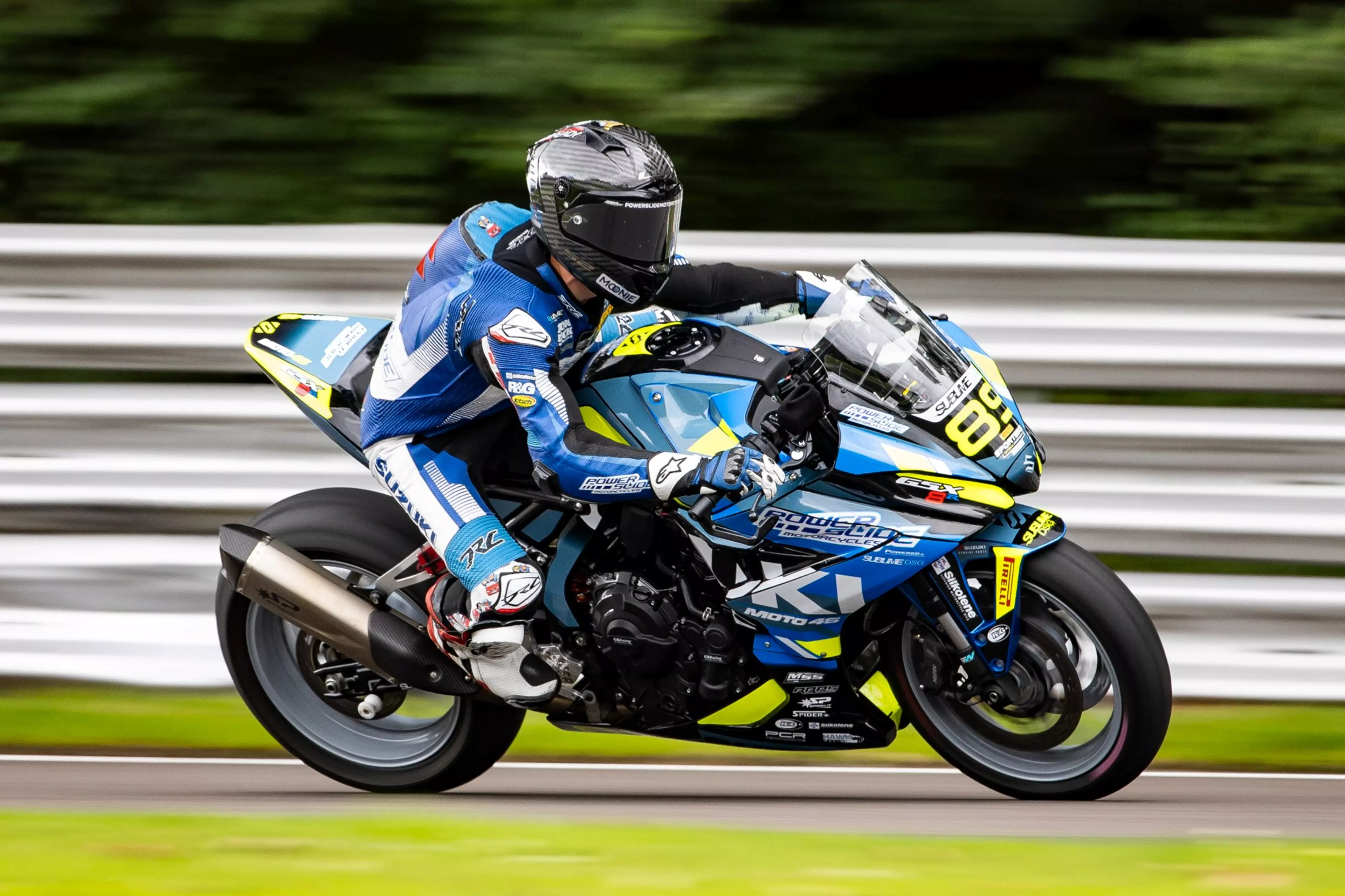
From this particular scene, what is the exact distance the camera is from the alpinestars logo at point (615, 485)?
3992mm

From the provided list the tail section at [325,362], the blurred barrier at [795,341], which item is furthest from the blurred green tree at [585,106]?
the tail section at [325,362]

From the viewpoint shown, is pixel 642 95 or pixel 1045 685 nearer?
pixel 1045 685

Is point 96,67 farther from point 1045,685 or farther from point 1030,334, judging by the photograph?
point 1045,685

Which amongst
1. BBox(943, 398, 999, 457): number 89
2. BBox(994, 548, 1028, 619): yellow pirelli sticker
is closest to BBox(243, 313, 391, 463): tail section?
BBox(943, 398, 999, 457): number 89

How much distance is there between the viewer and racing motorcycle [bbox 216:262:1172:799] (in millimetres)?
4117

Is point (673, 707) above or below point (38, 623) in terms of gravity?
above

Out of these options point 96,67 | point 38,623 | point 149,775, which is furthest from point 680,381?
point 96,67

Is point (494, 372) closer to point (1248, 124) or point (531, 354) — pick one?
point (531, 354)

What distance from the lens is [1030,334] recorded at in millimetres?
5191

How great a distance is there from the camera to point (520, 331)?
4.05 metres

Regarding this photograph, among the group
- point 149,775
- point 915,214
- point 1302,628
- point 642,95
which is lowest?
point 149,775

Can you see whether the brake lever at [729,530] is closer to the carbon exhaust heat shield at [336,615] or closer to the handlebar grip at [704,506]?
the handlebar grip at [704,506]

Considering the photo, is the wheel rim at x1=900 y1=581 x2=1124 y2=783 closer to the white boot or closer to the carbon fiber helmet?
the white boot

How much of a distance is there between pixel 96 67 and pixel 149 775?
2.97 meters
